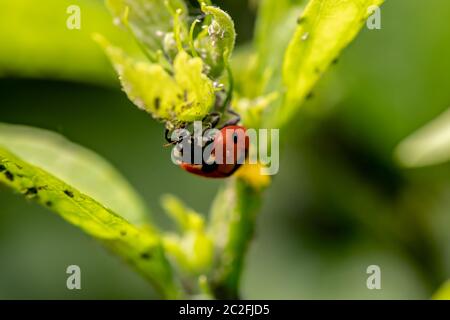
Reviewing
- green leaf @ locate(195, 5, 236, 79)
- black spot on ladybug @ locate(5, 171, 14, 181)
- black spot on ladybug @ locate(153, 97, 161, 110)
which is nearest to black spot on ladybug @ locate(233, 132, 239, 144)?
green leaf @ locate(195, 5, 236, 79)

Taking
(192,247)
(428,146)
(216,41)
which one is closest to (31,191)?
(192,247)

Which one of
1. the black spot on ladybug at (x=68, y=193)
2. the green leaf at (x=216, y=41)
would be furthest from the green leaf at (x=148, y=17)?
the black spot on ladybug at (x=68, y=193)

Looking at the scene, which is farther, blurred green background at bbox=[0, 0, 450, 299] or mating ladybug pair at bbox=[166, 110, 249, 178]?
blurred green background at bbox=[0, 0, 450, 299]

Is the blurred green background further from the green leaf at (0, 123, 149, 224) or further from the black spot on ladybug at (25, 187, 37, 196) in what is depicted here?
the black spot on ladybug at (25, 187, 37, 196)

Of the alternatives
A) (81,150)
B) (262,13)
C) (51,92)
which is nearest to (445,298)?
(262,13)

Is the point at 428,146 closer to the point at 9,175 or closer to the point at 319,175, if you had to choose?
the point at 319,175
